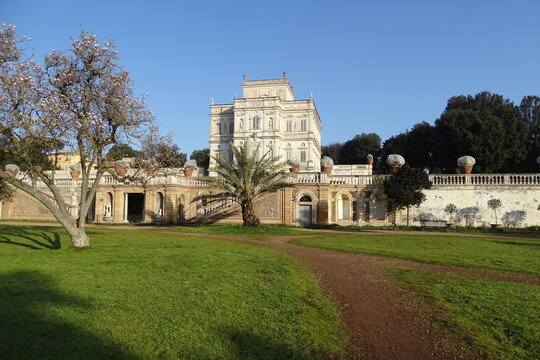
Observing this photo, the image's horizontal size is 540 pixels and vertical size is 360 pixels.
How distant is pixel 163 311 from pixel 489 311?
18.9 feet

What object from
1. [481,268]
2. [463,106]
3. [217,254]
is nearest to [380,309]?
[481,268]

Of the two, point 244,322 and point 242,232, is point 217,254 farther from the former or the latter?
point 242,232

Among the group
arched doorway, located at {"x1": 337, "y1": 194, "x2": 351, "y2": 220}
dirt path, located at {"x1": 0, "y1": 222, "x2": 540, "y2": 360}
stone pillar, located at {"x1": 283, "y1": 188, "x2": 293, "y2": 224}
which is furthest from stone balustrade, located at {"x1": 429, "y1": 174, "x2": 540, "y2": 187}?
dirt path, located at {"x1": 0, "y1": 222, "x2": 540, "y2": 360}

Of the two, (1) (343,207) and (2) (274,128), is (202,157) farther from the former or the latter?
(1) (343,207)

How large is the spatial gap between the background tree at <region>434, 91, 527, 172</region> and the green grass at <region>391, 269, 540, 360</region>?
155 feet

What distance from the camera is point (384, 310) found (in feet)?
25.7

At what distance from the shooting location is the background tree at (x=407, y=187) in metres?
30.2

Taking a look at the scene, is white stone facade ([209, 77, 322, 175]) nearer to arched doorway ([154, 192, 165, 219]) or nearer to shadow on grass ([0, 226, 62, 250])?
arched doorway ([154, 192, 165, 219])

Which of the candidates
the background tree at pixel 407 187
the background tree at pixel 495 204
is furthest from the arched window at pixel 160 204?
the background tree at pixel 495 204

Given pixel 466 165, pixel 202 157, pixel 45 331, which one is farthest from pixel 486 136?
pixel 202 157

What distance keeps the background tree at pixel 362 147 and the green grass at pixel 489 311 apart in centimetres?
7114

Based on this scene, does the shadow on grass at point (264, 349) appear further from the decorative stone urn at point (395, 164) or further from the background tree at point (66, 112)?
the decorative stone urn at point (395, 164)

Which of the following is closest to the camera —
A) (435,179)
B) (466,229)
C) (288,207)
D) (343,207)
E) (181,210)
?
(466,229)

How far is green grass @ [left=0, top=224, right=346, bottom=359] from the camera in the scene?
18.6ft
